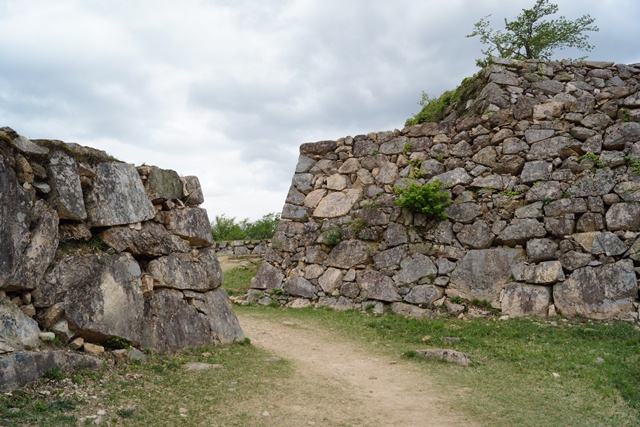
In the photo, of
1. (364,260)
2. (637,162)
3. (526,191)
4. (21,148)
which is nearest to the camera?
(21,148)

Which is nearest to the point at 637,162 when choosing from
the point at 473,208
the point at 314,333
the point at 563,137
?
the point at 563,137

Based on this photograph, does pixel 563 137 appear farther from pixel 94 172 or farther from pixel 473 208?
pixel 94 172

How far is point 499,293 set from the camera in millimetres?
11320

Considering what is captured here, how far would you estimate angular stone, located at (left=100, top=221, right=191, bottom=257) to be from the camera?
281 inches

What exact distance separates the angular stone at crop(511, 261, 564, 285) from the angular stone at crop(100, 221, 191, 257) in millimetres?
7079

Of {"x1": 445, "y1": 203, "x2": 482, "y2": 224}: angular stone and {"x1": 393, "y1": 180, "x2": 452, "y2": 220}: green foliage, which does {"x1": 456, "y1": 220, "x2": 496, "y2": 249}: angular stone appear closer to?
{"x1": 445, "y1": 203, "x2": 482, "y2": 224}: angular stone

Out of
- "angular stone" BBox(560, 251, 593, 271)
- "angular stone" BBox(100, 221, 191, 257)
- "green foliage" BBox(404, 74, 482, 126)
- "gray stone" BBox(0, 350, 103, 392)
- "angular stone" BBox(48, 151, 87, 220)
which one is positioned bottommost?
"gray stone" BBox(0, 350, 103, 392)

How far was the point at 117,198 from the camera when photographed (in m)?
7.31

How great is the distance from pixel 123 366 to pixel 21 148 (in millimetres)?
2878

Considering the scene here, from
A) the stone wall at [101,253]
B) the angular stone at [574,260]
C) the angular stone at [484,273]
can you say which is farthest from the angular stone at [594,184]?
the stone wall at [101,253]

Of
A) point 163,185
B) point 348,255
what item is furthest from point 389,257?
point 163,185

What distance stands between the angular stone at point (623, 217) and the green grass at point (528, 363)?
237 cm

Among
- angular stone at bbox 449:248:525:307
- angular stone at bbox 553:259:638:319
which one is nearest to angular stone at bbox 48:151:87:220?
angular stone at bbox 449:248:525:307

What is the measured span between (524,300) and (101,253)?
8.32 m
